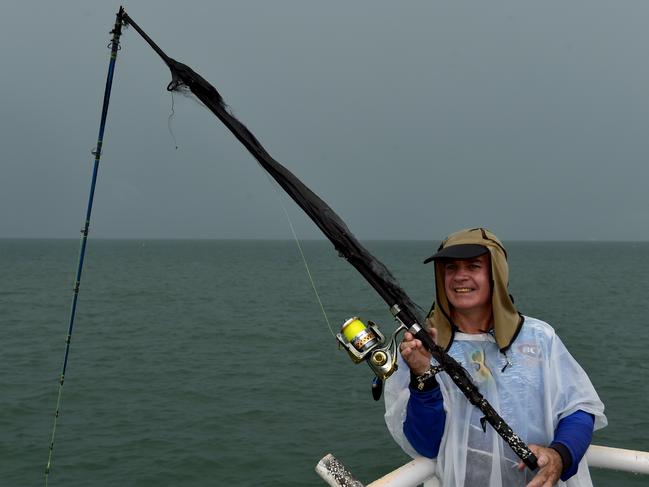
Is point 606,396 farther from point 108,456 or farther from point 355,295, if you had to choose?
point 355,295

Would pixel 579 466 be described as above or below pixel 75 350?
above

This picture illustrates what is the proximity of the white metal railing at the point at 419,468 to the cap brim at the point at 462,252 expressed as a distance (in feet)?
3.90

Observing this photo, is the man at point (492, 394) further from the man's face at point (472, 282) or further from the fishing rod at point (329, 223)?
the fishing rod at point (329, 223)

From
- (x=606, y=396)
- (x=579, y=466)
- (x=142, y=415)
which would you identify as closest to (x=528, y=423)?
(x=579, y=466)

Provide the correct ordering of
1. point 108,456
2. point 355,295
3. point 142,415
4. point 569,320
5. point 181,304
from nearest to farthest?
point 108,456 < point 142,415 < point 569,320 < point 181,304 < point 355,295

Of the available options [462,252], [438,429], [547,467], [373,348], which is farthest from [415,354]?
[547,467]

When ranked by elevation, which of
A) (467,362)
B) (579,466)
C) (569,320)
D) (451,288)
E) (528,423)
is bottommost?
(569,320)

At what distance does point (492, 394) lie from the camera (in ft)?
10.5

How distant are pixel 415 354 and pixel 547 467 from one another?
2.99ft

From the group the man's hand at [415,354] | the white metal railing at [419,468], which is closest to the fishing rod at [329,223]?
the man's hand at [415,354]

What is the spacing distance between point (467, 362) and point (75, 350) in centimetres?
2425

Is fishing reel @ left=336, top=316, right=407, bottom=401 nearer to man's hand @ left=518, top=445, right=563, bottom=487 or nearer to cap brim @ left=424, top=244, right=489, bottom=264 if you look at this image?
cap brim @ left=424, top=244, right=489, bottom=264

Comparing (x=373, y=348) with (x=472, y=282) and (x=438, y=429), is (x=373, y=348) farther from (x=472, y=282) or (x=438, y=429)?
(x=472, y=282)

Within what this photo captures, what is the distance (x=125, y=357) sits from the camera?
2266 cm
